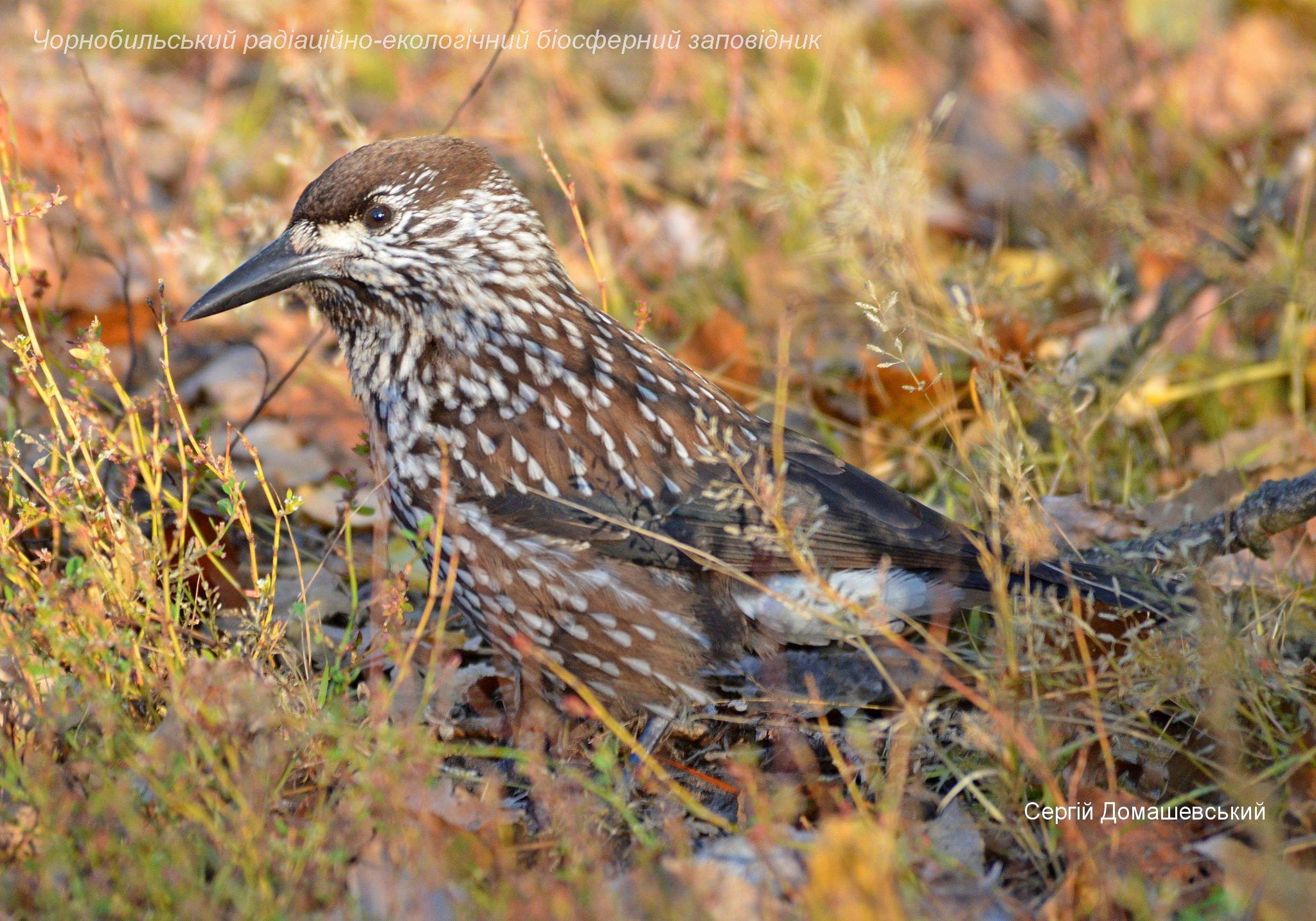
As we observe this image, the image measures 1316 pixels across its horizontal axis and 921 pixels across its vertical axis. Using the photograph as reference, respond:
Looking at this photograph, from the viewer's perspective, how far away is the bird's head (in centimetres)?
360

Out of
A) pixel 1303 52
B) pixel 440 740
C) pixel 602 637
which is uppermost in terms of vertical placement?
pixel 1303 52

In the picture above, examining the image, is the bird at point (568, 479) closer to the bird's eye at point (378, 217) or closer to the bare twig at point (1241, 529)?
the bird's eye at point (378, 217)

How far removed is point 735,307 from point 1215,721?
3548mm

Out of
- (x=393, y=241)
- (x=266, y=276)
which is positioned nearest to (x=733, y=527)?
(x=393, y=241)

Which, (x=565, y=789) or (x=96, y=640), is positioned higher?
(x=96, y=640)

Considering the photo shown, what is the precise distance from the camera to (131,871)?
7.79ft

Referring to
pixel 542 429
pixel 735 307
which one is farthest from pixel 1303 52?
pixel 542 429

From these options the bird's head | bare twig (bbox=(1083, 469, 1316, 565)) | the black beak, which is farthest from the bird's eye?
bare twig (bbox=(1083, 469, 1316, 565))

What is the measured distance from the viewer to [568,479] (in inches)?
136

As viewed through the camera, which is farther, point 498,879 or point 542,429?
point 542,429

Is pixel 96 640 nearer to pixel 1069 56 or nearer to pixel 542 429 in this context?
pixel 542 429

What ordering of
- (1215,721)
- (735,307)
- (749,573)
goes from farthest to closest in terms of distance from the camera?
1. (735,307)
2. (749,573)
3. (1215,721)
